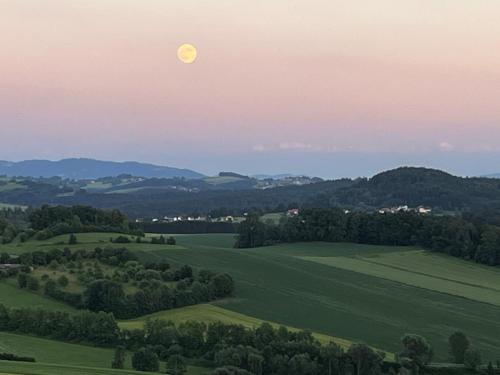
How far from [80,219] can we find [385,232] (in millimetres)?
54220

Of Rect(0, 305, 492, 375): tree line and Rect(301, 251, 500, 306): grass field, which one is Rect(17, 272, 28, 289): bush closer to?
Rect(0, 305, 492, 375): tree line

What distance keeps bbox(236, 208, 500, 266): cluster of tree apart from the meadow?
160 inches

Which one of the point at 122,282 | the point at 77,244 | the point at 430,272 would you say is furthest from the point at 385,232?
the point at 122,282

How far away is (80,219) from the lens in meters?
119

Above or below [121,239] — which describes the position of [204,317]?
below

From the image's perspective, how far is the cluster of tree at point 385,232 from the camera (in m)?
110

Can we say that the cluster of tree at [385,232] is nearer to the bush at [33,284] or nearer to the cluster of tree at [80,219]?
the cluster of tree at [80,219]

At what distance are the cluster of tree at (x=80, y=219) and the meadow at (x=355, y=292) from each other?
7840 millimetres

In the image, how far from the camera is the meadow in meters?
63.1

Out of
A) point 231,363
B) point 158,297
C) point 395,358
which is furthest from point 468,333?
point 158,297

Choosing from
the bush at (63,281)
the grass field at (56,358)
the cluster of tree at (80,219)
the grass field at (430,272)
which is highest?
the cluster of tree at (80,219)

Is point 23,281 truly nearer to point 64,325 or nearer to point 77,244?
point 64,325

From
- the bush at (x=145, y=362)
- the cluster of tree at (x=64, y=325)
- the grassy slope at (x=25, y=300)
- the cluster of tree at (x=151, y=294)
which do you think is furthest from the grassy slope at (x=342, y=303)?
the bush at (x=145, y=362)

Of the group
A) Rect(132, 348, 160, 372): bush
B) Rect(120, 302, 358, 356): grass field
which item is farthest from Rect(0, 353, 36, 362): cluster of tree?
Rect(120, 302, 358, 356): grass field
